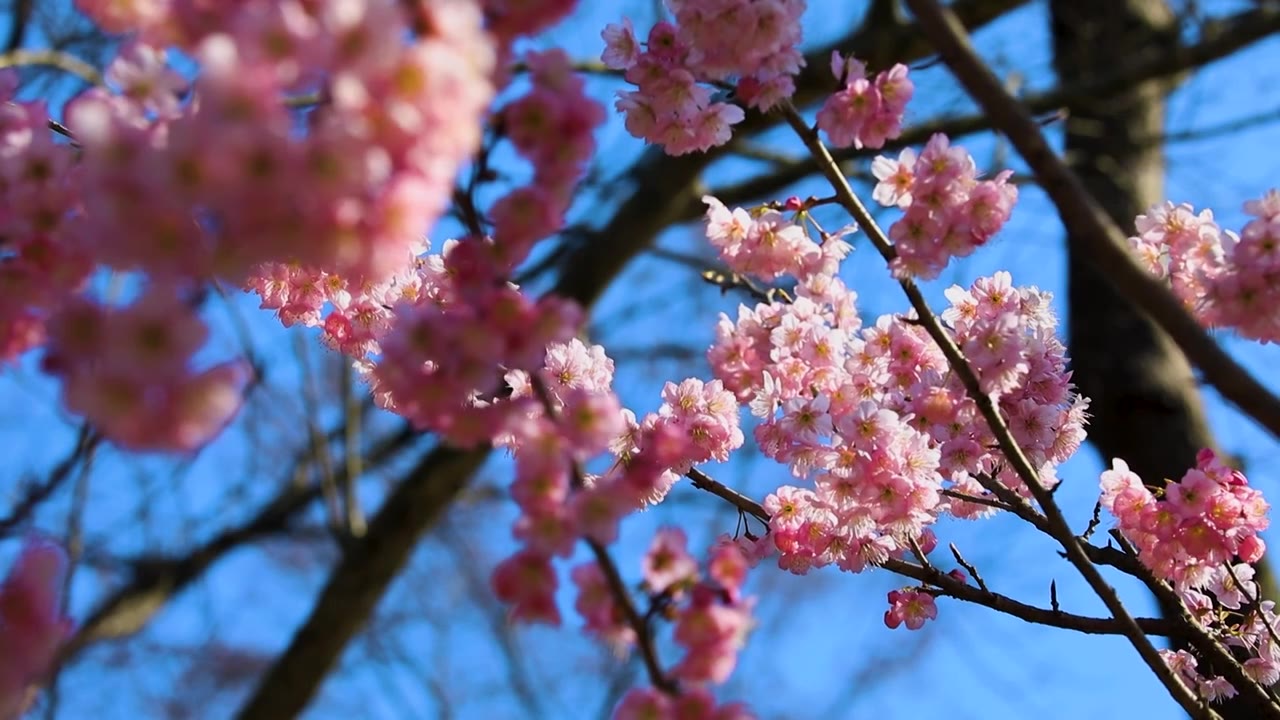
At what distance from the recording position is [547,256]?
628 centimetres

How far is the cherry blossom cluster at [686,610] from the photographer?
3.62 feet

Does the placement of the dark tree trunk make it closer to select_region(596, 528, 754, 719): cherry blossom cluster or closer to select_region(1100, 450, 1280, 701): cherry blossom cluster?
select_region(1100, 450, 1280, 701): cherry blossom cluster

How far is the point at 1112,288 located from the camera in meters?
4.30

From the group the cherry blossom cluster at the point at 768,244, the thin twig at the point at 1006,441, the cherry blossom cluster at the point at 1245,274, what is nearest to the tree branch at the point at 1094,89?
the cherry blossom cluster at the point at 768,244

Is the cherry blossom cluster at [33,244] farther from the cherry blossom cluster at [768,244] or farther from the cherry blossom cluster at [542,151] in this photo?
the cherry blossom cluster at [768,244]

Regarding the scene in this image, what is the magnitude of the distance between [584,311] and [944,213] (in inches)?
22.4

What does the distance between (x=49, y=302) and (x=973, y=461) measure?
1485 mm

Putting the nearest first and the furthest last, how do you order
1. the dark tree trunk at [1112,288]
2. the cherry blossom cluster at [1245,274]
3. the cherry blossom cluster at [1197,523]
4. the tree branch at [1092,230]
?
the tree branch at [1092,230]
the cherry blossom cluster at [1245,274]
the cherry blossom cluster at [1197,523]
the dark tree trunk at [1112,288]

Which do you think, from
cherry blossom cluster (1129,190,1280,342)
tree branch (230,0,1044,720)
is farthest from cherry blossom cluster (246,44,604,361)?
tree branch (230,0,1044,720)

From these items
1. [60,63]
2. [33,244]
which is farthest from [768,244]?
[60,63]

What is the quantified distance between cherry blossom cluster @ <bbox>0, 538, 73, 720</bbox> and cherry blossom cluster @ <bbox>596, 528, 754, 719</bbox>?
23.1 inches

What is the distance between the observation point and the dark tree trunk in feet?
12.9

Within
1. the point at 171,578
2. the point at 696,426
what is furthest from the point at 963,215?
the point at 171,578

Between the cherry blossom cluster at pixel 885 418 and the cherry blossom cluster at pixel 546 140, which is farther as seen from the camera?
the cherry blossom cluster at pixel 885 418
